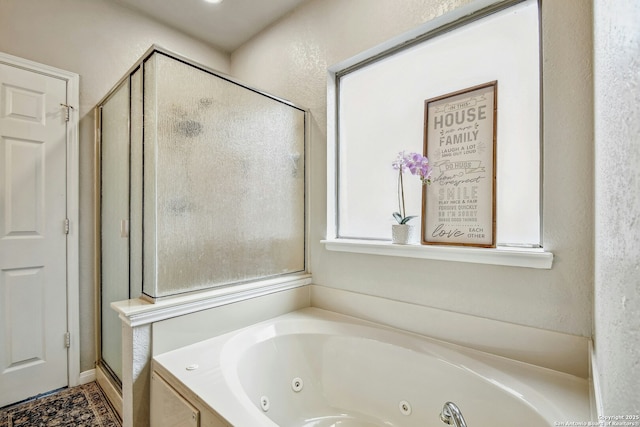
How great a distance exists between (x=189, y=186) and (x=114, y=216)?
0.77 m

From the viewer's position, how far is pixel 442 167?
1502 mm

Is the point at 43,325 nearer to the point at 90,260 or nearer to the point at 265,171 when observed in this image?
the point at 90,260

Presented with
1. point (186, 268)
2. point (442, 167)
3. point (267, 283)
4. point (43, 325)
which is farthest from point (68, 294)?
point (442, 167)

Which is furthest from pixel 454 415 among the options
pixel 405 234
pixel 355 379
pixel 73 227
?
pixel 73 227

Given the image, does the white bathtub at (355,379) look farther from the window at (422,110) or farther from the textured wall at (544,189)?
the window at (422,110)

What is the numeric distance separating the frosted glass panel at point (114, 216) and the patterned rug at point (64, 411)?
0.19m

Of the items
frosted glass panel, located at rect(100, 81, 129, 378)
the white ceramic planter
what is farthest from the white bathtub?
frosted glass panel, located at rect(100, 81, 129, 378)

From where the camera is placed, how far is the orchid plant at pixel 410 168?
4.93 feet

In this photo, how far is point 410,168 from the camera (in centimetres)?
153

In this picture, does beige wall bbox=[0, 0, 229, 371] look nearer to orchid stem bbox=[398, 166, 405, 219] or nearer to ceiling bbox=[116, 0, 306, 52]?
ceiling bbox=[116, 0, 306, 52]

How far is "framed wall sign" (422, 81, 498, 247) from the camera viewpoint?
1.37 m

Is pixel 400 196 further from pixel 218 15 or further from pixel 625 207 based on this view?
pixel 218 15

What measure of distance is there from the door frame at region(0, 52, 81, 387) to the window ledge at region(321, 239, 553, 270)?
5.69 feet

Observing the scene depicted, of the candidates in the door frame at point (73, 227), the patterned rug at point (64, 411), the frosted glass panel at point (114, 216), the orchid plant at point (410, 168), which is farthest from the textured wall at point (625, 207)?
the door frame at point (73, 227)
